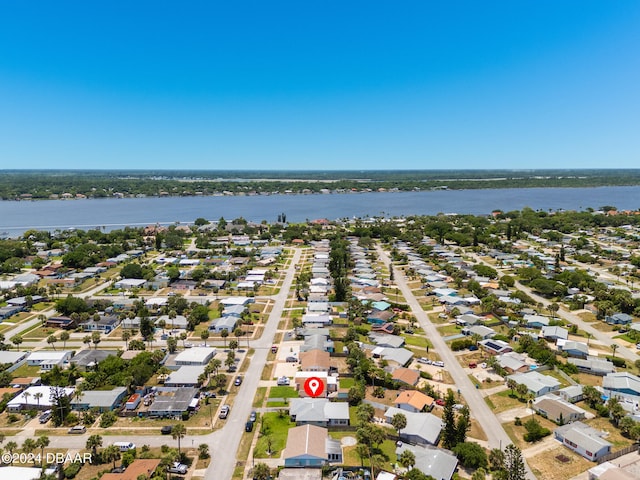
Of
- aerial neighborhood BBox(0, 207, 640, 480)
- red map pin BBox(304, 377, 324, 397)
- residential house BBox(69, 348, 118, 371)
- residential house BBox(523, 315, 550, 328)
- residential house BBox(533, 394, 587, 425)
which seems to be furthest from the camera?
residential house BBox(523, 315, 550, 328)

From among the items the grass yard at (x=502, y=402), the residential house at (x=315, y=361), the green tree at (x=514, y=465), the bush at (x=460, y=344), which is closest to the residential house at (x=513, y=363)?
the bush at (x=460, y=344)

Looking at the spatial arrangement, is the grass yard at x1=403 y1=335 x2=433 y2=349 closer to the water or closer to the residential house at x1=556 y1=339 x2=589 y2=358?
the residential house at x1=556 y1=339 x2=589 y2=358

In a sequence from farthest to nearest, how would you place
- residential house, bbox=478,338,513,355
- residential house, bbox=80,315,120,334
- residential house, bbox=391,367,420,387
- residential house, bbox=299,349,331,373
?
residential house, bbox=80,315,120,334 < residential house, bbox=478,338,513,355 < residential house, bbox=299,349,331,373 < residential house, bbox=391,367,420,387

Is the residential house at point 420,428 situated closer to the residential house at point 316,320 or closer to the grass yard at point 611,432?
the grass yard at point 611,432

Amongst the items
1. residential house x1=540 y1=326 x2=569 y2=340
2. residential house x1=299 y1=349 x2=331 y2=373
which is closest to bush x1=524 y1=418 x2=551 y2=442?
residential house x1=299 y1=349 x2=331 y2=373

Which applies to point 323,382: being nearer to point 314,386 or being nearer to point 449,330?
point 314,386

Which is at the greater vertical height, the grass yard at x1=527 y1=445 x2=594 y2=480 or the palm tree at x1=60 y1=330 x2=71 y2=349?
the palm tree at x1=60 y1=330 x2=71 y2=349
